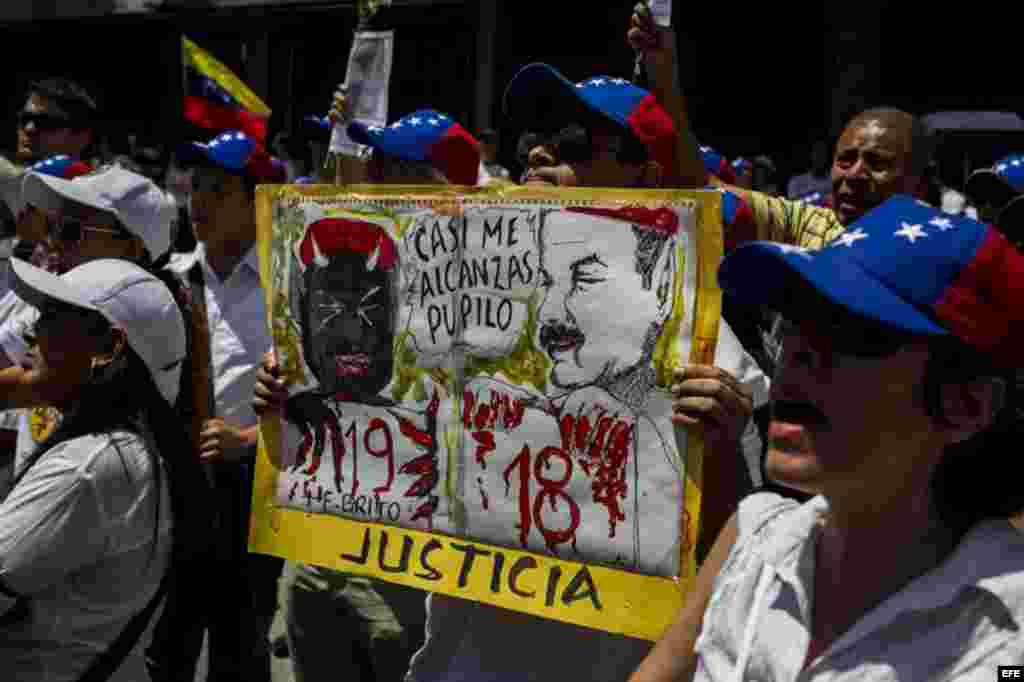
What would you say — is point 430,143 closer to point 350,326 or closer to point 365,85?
point 365,85

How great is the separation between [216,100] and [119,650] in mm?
3874

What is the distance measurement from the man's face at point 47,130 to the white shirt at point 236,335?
170 centimetres

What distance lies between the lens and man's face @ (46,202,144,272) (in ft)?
12.4

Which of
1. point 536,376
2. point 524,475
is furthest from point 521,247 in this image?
point 524,475

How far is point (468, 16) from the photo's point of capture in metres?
19.1

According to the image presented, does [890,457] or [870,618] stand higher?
[890,457]

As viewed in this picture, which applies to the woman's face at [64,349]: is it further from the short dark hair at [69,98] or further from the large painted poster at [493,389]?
the short dark hair at [69,98]

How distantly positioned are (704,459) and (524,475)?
0.36 m

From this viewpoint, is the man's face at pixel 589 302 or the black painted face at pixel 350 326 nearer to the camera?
the man's face at pixel 589 302

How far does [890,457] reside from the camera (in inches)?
68.5

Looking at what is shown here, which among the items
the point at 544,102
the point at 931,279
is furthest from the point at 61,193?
the point at 931,279

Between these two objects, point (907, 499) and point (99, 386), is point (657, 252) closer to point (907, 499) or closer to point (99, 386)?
point (907, 499)

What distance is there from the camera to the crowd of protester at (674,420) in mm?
A: 1694

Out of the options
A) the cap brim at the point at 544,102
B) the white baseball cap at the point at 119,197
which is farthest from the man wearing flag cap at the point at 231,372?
the cap brim at the point at 544,102
